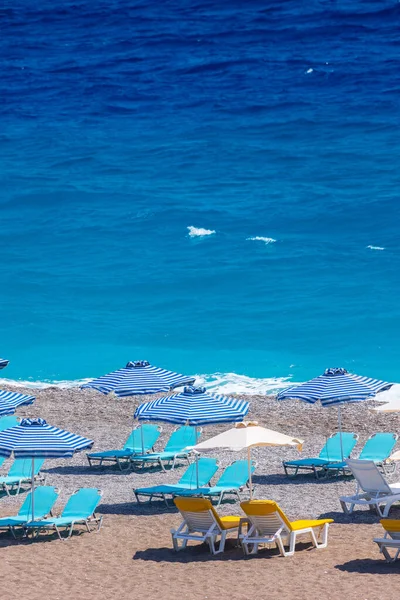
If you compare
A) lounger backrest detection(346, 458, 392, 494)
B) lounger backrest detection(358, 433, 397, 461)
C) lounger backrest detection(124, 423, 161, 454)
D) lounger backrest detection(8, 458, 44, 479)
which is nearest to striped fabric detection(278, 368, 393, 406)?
lounger backrest detection(358, 433, 397, 461)

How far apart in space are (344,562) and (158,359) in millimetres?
17520

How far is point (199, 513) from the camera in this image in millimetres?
11398

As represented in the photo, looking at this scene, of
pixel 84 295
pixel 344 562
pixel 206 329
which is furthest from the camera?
pixel 84 295

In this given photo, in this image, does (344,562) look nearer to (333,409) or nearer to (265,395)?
(333,409)

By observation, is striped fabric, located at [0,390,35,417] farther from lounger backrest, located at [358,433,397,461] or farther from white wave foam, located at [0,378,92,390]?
white wave foam, located at [0,378,92,390]

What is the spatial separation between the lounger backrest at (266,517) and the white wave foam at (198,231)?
2549 centimetres

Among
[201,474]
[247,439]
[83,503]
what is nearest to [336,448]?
[201,474]

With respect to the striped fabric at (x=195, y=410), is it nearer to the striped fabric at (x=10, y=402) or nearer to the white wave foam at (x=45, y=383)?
the striped fabric at (x=10, y=402)

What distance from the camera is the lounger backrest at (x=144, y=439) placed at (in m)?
16.4

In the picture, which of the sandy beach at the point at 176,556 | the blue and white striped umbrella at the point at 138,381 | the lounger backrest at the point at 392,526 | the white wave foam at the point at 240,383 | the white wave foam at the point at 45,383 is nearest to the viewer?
the sandy beach at the point at 176,556

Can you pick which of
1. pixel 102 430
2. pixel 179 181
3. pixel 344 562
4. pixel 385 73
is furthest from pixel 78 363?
pixel 385 73

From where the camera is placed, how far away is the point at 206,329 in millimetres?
29781

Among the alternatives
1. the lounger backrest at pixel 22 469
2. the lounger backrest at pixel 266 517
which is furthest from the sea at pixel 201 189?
the lounger backrest at pixel 266 517

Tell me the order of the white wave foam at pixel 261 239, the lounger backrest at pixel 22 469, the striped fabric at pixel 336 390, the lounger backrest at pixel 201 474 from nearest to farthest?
the lounger backrest at pixel 201 474
the striped fabric at pixel 336 390
the lounger backrest at pixel 22 469
the white wave foam at pixel 261 239
